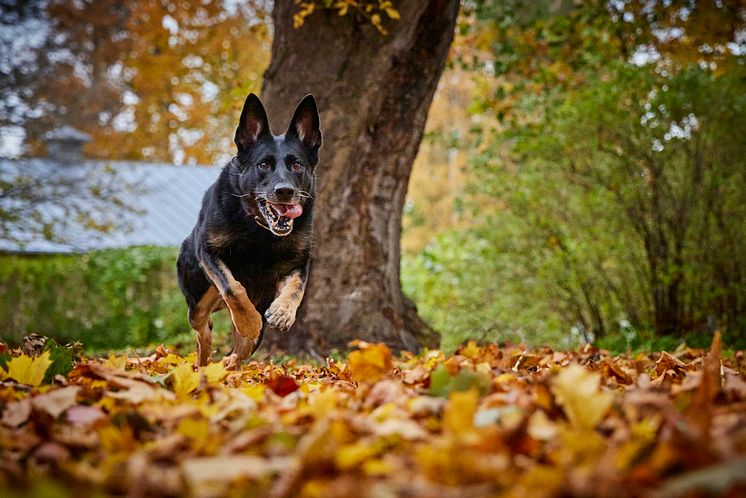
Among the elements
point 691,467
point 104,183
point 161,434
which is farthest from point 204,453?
point 104,183

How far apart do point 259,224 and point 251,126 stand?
665 mm

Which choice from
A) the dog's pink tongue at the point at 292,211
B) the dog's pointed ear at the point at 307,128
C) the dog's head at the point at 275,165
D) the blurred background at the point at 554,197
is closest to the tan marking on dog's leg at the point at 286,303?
the dog's head at the point at 275,165

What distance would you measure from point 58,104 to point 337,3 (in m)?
13.4

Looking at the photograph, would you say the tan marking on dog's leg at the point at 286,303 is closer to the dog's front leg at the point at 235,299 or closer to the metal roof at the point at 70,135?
the dog's front leg at the point at 235,299

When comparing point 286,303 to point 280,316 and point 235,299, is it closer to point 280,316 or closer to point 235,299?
point 280,316

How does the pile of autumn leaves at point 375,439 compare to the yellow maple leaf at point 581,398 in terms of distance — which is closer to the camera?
the pile of autumn leaves at point 375,439

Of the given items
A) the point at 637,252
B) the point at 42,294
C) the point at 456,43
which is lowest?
the point at 42,294

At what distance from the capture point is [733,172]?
890cm

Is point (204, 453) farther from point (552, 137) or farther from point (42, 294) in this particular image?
point (42, 294)

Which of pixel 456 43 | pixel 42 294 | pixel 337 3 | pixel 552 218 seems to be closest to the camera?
pixel 337 3

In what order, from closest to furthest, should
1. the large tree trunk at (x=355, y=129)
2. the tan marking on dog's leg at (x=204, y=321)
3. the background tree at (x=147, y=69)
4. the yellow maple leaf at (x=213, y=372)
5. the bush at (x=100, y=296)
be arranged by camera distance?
the yellow maple leaf at (x=213, y=372) → the tan marking on dog's leg at (x=204, y=321) → the large tree trunk at (x=355, y=129) → the bush at (x=100, y=296) → the background tree at (x=147, y=69)

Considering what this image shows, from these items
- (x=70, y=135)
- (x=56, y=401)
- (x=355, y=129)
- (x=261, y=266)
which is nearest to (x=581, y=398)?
(x=56, y=401)

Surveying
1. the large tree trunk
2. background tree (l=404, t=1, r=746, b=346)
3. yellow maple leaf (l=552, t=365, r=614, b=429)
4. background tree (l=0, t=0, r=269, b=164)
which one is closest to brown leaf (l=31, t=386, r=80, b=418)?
yellow maple leaf (l=552, t=365, r=614, b=429)

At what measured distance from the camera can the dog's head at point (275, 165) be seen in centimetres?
441
